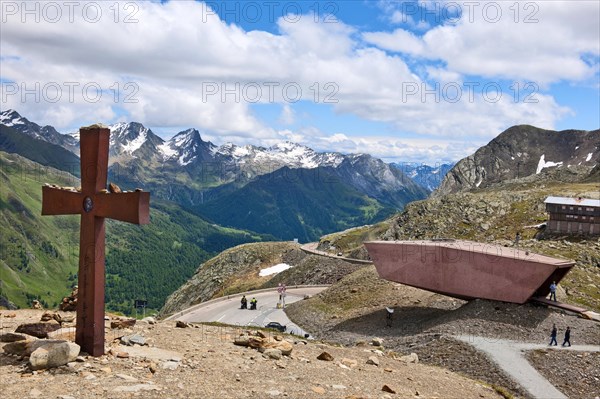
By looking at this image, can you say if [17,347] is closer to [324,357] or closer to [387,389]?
[324,357]

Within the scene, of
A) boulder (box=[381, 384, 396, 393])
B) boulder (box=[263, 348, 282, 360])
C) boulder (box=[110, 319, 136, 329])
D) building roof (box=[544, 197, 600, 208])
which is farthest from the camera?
building roof (box=[544, 197, 600, 208])

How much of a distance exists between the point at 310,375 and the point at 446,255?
2971 cm

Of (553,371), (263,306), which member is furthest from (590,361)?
(263,306)

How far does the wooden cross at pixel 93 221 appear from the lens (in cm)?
1853

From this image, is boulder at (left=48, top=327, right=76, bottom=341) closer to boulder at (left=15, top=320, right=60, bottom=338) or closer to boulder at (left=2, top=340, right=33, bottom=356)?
boulder at (left=15, top=320, right=60, bottom=338)

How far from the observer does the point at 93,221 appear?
62.8ft

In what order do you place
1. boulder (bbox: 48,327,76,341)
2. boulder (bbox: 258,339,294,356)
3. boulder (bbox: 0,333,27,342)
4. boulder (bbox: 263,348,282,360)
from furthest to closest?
boulder (bbox: 258,339,294,356) < boulder (bbox: 263,348,282,360) < boulder (bbox: 48,327,76,341) < boulder (bbox: 0,333,27,342)

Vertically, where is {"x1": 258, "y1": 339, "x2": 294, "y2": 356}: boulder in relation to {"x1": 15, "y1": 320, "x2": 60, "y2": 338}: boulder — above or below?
below

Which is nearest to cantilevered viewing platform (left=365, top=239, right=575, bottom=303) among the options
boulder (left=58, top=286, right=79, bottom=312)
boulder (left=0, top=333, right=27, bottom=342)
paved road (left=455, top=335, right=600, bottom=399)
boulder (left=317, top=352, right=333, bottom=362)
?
paved road (left=455, top=335, right=600, bottom=399)

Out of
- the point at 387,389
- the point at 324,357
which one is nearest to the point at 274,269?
the point at 324,357

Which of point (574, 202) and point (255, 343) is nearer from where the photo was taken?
point (255, 343)

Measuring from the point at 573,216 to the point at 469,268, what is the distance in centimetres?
4201

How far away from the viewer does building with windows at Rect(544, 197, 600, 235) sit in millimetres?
76312

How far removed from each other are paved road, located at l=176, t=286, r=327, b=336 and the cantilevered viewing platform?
11748mm
